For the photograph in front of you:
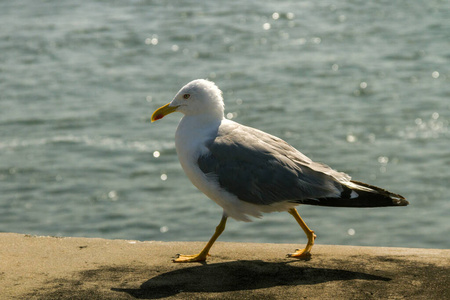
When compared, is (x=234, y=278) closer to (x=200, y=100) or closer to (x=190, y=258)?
(x=190, y=258)

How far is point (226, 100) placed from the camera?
1658cm

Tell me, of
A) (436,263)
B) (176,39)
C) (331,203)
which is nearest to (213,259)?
(331,203)

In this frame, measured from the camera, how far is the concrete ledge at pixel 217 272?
5.94 metres

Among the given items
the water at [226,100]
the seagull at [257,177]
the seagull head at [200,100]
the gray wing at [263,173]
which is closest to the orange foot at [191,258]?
the seagull at [257,177]

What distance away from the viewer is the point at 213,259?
6871 millimetres

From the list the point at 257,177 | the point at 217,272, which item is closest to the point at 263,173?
the point at 257,177

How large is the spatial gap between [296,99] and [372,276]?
10.8 metres

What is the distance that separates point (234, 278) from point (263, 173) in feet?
3.12

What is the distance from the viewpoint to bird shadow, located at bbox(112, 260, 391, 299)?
19.8ft

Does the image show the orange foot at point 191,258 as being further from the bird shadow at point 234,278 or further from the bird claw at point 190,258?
the bird shadow at point 234,278

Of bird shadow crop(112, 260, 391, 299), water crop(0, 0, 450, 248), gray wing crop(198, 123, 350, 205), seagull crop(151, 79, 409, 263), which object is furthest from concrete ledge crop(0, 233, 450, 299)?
water crop(0, 0, 450, 248)

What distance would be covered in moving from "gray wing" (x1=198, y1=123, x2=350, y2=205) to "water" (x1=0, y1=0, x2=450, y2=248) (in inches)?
209

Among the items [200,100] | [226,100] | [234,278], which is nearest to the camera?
[234,278]

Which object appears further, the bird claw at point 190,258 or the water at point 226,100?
the water at point 226,100
